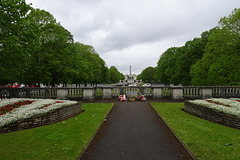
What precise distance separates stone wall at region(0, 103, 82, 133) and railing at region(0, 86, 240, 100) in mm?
5704

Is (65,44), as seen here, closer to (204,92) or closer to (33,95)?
(33,95)

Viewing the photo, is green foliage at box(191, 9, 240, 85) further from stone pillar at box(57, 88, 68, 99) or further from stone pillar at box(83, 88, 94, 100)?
stone pillar at box(57, 88, 68, 99)

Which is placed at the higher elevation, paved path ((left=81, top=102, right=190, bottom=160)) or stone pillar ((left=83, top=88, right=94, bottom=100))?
stone pillar ((left=83, top=88, right=94, bottom=100))

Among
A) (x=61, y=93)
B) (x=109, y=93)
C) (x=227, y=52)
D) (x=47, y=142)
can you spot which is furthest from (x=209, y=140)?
(x=227, y=52)

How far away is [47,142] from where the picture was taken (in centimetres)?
436

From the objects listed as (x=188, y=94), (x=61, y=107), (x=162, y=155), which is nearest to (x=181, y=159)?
(x=162, y=155)

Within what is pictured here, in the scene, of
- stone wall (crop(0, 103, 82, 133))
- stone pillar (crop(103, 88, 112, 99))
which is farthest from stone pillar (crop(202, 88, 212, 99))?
stone wall (crop(0, 103, 82, 133))

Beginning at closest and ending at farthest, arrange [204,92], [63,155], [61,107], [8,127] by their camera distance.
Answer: [63,155] → [8,127] → [61,107] → [204,92]

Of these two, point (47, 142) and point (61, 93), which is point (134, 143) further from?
point (61, 93)

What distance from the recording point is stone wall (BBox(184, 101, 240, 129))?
224 inches

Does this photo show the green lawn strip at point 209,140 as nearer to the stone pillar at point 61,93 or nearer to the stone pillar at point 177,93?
the stone pillar at point 177,93

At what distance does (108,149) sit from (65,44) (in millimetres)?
18451

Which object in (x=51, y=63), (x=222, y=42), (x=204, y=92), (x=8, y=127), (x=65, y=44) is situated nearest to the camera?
(x=8, y=127)

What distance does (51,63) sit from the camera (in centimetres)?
1662
